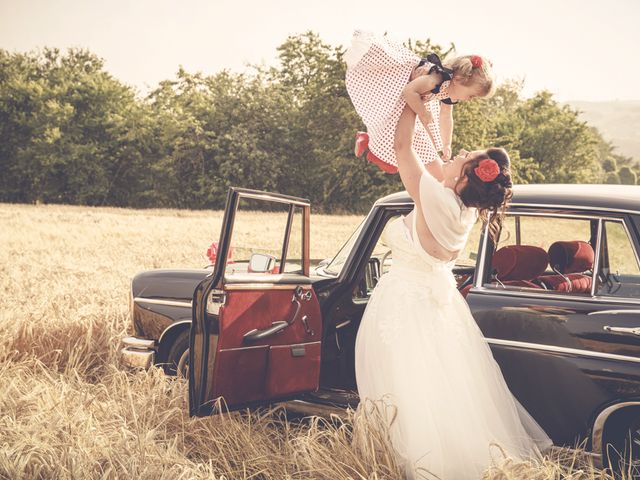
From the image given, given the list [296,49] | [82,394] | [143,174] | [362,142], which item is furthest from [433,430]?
[296,49]

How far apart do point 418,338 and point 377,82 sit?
1275 mm

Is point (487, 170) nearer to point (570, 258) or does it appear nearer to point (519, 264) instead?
point (519, 264)

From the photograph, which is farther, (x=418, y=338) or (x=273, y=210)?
(x=273, y=210)

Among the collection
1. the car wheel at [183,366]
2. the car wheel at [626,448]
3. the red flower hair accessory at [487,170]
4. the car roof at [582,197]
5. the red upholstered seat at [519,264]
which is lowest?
the car wheel at [183,366]

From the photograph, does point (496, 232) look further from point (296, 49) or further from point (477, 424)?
point (296, 49)

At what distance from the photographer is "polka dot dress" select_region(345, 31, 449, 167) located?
3250mm

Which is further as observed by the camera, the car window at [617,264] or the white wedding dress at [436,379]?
the car window at [617,264]

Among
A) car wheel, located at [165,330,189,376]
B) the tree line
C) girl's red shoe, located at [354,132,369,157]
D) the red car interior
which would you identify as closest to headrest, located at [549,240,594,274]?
the red car interior

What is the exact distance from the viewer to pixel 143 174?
45.5m

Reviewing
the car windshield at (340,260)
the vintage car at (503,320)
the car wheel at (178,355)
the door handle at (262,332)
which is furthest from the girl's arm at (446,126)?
the car wheel at (178,355)

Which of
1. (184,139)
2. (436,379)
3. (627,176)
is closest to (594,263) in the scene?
(436,379)

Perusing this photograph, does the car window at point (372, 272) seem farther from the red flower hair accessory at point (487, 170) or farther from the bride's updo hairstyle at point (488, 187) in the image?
the red flower hair accessory at point (487, 170)

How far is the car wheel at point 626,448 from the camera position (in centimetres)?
337

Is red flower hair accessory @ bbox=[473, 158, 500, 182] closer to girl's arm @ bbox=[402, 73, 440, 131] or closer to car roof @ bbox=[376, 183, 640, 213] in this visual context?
girl's arm @ bbox=[402, 73, 440, 131]
